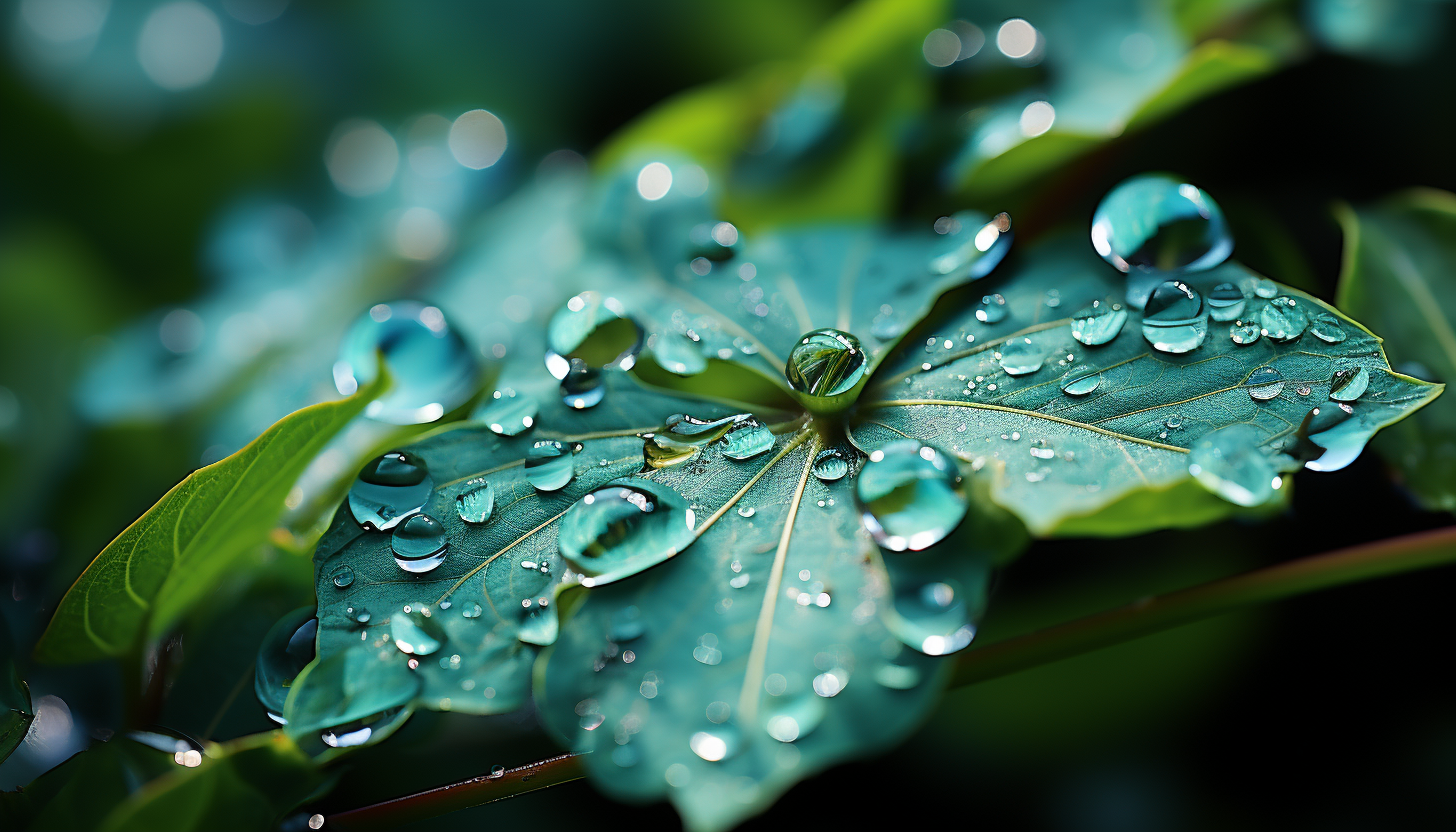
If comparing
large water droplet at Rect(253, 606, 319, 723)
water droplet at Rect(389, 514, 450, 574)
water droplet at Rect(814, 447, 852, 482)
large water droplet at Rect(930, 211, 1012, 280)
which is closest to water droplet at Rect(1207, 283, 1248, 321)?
large water droplet at Rect(930, 211, 1012, 280)

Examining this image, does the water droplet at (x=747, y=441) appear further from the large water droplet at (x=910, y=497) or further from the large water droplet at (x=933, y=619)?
the large water droplet at (x=933, y=619)

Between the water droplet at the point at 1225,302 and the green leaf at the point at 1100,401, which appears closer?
the green leaf at the point at 1100,401

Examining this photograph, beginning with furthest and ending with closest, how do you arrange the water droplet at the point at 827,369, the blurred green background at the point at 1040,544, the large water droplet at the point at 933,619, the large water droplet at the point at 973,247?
the blurred green background at the point at 1040,544 → the large water droplet at the point at 973,247 → the water droplet at the point at 827,369 → the large water droplet at the point at 933,619

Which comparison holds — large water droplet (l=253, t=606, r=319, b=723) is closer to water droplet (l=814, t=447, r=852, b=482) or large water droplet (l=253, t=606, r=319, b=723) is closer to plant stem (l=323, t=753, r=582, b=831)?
plant stem (l=323, t=753, r=582, b=831)

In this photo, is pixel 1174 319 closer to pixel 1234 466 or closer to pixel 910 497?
pixel 1234 466

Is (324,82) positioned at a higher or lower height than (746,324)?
higher

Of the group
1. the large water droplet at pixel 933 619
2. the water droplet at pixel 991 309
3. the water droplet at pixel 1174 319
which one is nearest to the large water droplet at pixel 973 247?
the water droplet at pixel 991 309

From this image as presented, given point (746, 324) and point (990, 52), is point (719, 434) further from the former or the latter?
point (990, 52)

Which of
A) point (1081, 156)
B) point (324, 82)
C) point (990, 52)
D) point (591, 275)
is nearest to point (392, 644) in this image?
point (591, 275)
